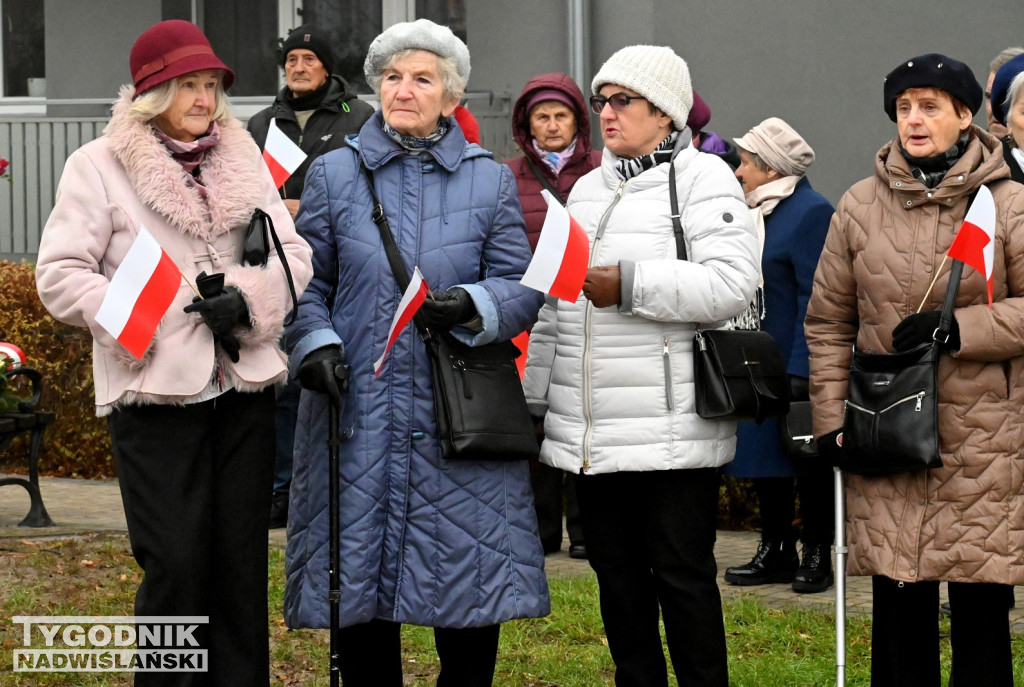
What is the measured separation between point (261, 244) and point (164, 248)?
0.28 meters

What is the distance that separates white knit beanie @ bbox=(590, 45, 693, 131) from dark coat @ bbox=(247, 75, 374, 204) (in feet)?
11.9

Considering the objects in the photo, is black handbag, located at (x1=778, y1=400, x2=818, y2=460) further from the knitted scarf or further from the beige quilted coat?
the knitted scarf

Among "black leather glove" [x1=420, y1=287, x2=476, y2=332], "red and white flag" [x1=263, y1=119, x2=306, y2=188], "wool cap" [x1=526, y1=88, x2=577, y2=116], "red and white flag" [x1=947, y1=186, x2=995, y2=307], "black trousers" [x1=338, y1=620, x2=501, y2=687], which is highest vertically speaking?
"wool cap" [x1=526, y1=88, x2=577, y2=116]

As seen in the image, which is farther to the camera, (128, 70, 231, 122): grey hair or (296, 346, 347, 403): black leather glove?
(128, 70, 231, 122): grey hair

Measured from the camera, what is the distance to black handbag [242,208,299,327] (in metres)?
4.45

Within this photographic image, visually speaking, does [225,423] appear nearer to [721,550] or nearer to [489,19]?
[721,550]

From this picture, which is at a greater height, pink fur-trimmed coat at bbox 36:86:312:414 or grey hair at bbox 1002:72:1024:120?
grey hair at bbox 1002:72:1024:120

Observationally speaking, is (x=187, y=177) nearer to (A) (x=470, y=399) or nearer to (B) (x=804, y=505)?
(A) (x=470, y=399)

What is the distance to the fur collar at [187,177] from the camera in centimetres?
436

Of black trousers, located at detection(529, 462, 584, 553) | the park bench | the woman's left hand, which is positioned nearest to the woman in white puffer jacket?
the woman's left hand

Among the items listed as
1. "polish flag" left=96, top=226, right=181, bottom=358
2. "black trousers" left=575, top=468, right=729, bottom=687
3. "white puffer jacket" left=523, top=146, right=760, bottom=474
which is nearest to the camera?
"polish flag" left=96, top=226, right=181, bottom=358

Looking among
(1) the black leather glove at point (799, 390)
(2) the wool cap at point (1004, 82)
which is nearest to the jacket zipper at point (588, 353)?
(2) the wool cap at point (1004, 82)

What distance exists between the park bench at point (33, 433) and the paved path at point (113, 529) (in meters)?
0.10

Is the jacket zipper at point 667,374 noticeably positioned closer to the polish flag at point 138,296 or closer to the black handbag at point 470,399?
the black handbag at point 470,399
